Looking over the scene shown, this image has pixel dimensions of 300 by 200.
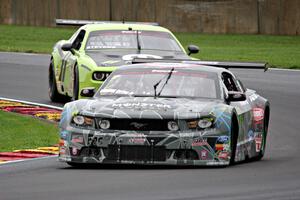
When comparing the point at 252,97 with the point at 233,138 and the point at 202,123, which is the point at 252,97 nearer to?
the point at 233,138

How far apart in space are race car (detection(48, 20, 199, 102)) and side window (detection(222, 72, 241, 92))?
15.6 feet

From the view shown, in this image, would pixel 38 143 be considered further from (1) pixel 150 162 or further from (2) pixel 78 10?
(2) pixel 78 10

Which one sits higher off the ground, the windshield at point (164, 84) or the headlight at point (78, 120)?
the windshield at point (164, 84)

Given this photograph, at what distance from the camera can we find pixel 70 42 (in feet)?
69.2

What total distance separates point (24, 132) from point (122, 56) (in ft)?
9.71

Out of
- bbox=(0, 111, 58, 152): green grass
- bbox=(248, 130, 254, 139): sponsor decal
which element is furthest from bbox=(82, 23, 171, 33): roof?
bbox=(248, 130, 254, 139): sponsor decal

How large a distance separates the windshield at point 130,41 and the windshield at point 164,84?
6.36m

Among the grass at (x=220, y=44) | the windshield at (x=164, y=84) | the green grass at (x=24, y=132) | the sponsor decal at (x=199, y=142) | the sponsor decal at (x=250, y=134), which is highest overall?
the windshield at (x=164, y=84)

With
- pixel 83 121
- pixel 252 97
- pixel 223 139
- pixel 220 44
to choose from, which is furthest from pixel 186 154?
pixel 220 44

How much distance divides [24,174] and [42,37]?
1158 inches

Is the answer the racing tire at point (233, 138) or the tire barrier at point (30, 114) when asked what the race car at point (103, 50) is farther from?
the racing tire at point (233, 138)

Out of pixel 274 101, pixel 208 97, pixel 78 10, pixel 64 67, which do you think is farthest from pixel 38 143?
pixel 78 10

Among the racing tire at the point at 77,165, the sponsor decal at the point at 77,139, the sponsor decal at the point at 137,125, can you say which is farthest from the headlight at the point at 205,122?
the racing tire at the point at 77,165

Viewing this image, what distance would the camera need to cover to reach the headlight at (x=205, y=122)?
12516 mm
